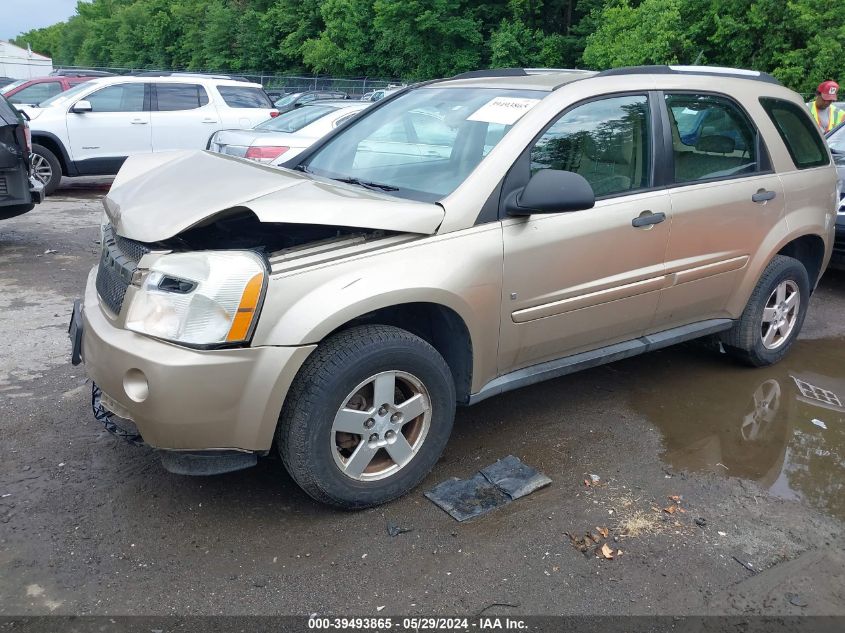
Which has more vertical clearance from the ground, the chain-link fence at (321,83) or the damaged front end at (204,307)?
the damaged front end at (204,307)

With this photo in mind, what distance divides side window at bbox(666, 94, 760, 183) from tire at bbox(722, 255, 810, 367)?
728 millimetres

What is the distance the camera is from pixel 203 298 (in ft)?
9.14

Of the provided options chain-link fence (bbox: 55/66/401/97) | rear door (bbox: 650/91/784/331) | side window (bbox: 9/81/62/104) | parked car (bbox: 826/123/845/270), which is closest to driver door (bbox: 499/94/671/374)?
rear door (bbox: 650/91/784/331)

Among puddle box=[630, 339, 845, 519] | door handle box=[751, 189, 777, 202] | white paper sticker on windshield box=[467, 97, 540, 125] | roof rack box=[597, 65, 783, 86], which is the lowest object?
puddle box=[630, 339, 845, 519]

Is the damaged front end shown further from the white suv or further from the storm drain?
the white suv

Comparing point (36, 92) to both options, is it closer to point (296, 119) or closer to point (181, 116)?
point (181, 116)

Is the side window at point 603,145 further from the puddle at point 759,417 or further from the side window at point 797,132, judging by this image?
the puddle at point 759,417

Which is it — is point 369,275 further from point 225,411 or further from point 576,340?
point 576,340

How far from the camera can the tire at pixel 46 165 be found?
11.2 metres

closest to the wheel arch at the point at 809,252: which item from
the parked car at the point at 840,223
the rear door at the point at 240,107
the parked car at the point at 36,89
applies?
the parked car at the point at 840,223

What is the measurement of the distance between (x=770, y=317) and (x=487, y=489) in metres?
2.60

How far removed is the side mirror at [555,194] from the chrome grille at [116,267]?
5.41ft

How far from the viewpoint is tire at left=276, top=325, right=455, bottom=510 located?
9.77ft

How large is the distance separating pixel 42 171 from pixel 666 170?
10370 millimetres
